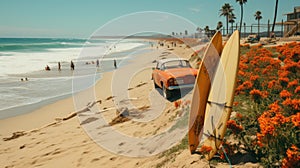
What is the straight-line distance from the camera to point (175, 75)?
8.69m

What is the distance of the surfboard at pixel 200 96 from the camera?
427 cm

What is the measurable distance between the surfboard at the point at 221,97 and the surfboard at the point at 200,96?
0.38ft

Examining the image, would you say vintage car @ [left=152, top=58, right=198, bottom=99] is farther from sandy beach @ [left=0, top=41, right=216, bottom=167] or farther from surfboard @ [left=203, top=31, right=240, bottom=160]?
surfboard @ [left=203, top=31, right=240, bottom=160]

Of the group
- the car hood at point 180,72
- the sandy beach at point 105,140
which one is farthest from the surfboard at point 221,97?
the car hood at point 180,72

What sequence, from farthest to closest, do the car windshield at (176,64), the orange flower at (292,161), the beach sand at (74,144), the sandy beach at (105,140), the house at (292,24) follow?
the house at (292,24), the car windshield at (176,64), the sandy beach at (105,140), the beach sand at (74,144), the orange flower at (292,161)

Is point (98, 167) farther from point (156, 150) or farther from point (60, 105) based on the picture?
point (60, 105)

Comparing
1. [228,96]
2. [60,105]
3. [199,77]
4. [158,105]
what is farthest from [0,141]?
[228,96]

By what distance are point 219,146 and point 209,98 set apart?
101 cm

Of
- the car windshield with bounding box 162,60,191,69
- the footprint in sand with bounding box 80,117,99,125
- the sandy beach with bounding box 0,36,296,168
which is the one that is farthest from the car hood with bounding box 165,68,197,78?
the footprint in sand with bounding box 80,117,99,125

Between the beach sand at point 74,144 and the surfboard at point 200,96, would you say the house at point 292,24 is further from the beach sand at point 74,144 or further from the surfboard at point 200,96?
the surfboard at point 200,96

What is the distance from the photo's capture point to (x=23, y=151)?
680cm

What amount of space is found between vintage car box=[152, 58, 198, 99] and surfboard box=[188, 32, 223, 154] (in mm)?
3995

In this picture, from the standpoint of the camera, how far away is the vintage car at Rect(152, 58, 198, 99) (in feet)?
28.1

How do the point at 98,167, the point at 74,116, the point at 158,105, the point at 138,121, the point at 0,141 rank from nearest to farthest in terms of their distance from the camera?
1. the point at 98,167
2. the point at 138,121
3. the point at 0,141
4. the point at 158,105
5. the point at 74,116
